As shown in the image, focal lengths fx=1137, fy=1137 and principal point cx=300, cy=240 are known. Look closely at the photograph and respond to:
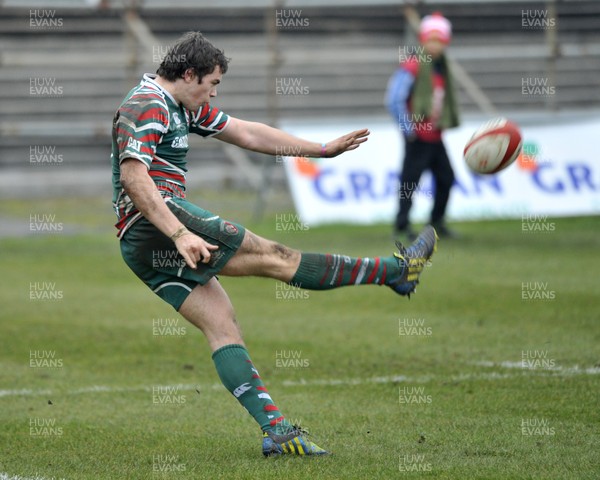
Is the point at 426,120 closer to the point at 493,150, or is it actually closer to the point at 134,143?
the point at 493,150

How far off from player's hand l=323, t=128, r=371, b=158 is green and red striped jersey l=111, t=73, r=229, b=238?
0.71m

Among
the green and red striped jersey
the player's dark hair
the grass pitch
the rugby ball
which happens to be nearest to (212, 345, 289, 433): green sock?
the grass pitch

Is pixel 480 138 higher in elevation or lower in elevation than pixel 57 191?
higher

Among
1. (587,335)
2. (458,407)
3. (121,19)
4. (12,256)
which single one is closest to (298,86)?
(121,19)

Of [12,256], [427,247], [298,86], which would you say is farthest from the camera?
[298,86]

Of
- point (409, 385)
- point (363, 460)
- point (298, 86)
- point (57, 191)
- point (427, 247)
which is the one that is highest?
point (427, 247)

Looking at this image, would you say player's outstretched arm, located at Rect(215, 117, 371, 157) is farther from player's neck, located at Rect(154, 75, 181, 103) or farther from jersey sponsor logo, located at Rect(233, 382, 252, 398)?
jersey sponsor logo, located at Rect(233, 382, 252, 398)

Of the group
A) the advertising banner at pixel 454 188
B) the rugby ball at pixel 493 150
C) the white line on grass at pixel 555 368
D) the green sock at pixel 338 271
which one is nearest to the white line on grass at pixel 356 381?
the white line on grass at pixel 555 368

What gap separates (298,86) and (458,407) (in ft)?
56.6

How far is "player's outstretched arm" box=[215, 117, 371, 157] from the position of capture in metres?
6.46

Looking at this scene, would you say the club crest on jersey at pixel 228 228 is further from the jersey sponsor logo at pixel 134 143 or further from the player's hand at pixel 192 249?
the jersey sponsor logo at pixel 134 143

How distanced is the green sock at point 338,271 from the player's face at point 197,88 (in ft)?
3.21

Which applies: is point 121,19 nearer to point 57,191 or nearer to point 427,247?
point 57,191

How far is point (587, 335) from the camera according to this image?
9008 mm
